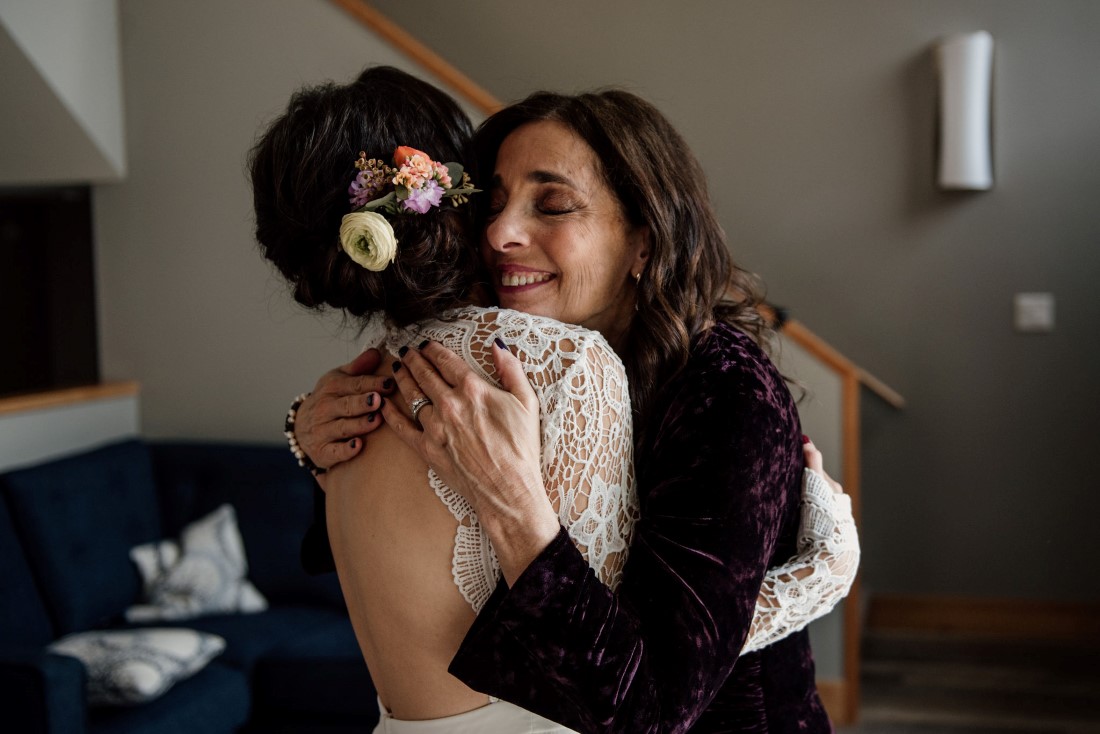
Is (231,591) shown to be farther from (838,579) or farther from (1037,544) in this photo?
(1037,544)

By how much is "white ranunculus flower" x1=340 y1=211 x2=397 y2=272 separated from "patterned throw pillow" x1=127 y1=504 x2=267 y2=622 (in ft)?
8.69

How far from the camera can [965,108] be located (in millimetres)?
4359

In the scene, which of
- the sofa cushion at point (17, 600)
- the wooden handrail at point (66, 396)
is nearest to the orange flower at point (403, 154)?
the sofa cushion at point (17, 600)

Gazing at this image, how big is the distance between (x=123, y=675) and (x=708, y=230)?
2.13 meters

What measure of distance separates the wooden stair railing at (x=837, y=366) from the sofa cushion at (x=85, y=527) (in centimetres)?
174

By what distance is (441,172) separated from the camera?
1.12 metres

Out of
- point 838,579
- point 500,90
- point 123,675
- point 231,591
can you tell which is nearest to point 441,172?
point 838,579

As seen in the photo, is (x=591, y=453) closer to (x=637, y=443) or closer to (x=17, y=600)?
(x=637, y=443)

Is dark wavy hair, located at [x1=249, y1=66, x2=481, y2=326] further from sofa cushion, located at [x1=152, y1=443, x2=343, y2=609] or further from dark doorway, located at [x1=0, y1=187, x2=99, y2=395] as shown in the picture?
dark doorway, located at [x1=0, y1=187, x2=99, y2=395]

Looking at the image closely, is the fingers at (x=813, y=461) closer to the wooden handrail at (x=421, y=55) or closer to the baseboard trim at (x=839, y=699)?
the wooden handrail at (x=421, y=55)

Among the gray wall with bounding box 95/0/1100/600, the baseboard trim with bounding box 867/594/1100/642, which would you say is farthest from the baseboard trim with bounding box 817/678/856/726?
the gray wall with bounding box 95/0/1100/600

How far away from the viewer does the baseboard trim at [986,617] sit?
445cm

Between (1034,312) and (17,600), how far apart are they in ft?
13.4

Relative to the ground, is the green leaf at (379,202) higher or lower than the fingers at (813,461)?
higher
